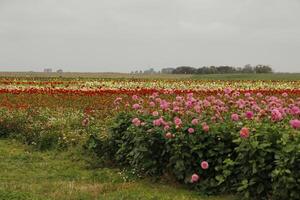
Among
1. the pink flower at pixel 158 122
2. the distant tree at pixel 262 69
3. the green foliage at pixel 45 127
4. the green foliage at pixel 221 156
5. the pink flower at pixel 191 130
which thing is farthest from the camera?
the distant tree at pixel 262 69

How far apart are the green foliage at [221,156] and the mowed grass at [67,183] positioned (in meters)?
0.23

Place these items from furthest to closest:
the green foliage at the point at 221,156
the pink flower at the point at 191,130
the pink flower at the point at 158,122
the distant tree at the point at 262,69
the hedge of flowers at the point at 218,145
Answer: the distant tree at the point at 262,69 → the pink flower at the point at 158,122 → the pink flower at the point at 191,130 → the hedge of flowers at the point at 218,145 → the green foliage at the point at 221,156

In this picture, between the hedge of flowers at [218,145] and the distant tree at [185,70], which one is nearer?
the hedge of flowers at [218,145]

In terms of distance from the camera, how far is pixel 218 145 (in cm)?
671

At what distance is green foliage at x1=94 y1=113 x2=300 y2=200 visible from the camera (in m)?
5.78

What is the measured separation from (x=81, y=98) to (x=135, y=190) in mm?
9187

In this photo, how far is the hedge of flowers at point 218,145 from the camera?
19.5 feet

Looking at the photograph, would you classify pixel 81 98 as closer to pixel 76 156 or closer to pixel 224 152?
pixel 76 156

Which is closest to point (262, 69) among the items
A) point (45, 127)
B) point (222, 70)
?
point (222, 70)

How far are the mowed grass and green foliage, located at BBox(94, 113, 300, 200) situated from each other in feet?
0.76

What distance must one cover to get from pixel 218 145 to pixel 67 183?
2139 mm

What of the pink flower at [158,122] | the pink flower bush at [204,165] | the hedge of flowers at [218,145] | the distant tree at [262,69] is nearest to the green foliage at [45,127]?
the hedge of flowers at [218,145]

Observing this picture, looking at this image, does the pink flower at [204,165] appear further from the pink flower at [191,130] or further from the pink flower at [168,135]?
the pink flower at [168,135]

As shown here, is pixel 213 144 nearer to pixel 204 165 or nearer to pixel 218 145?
pixel 218 145
